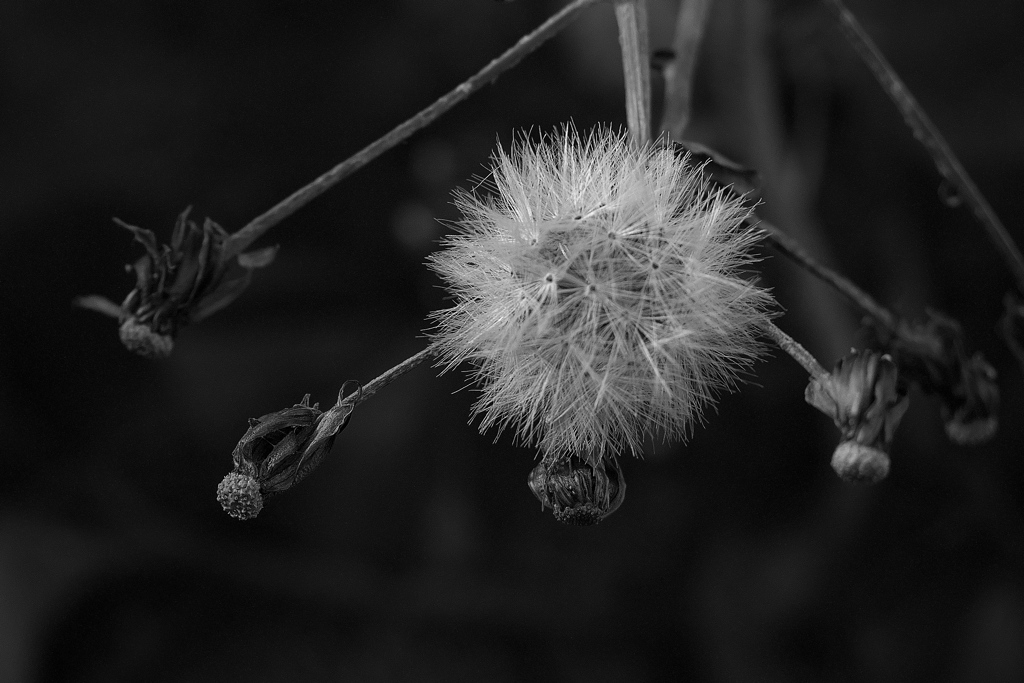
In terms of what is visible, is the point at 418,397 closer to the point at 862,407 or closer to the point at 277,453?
the point at 277,453

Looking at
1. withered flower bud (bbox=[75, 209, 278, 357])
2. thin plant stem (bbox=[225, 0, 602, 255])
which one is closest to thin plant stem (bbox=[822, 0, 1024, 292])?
thin plant stem (bbox=[225, 0, 602, 255])

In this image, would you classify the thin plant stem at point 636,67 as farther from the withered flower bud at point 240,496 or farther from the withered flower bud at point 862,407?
the withered flower bud at point 240,496

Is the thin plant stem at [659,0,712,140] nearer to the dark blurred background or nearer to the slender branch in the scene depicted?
the slender branch

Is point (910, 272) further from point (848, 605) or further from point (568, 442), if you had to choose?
point (568, 442)

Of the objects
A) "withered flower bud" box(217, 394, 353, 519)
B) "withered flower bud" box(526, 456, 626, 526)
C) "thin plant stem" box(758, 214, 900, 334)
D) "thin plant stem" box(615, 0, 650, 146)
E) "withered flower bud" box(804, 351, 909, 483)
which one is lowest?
"withered flower bud" box(804, 351, 909, 483)

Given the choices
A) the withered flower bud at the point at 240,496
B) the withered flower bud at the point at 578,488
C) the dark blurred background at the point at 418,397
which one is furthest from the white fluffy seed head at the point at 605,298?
the dark blurred background at the point at 418,397

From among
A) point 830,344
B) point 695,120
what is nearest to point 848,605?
point 830,344

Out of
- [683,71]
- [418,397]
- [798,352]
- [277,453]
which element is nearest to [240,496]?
[277,453]
